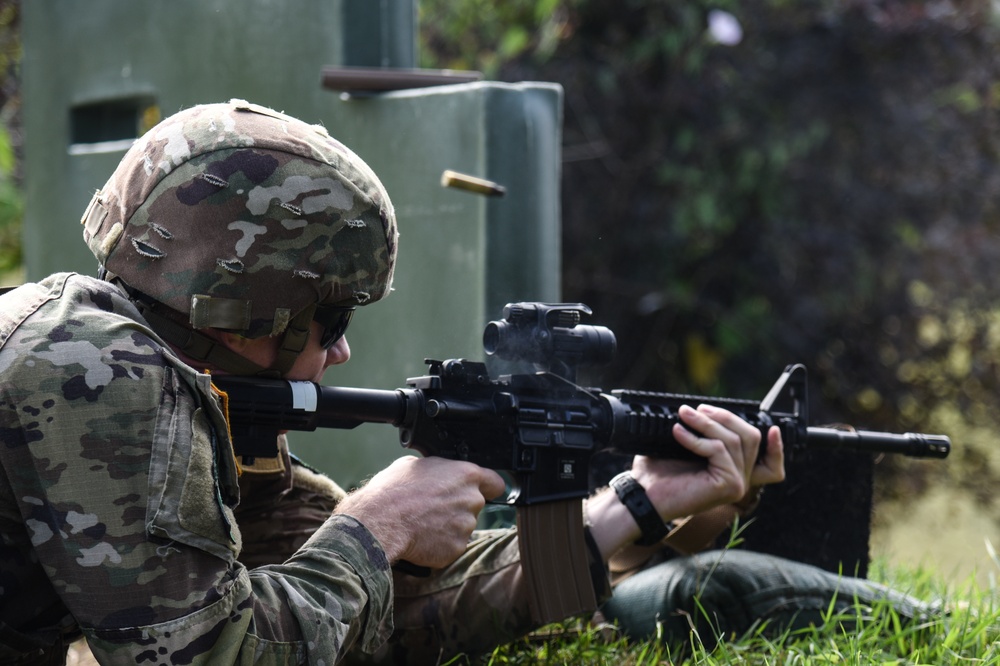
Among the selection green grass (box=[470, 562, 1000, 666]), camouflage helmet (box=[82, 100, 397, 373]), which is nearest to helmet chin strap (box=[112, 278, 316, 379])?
camouflage helmet (box=[82, 100, 397, 373])

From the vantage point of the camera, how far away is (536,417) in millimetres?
2982

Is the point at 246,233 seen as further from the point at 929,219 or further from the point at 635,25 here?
the point at 929,219

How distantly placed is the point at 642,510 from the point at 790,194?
4785 millimetres

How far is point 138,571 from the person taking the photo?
195 centimetres

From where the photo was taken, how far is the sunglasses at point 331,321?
2.45 meters

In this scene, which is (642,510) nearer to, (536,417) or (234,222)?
(536,417)

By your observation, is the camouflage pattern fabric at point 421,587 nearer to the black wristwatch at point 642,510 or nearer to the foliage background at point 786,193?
the black wristwatch at point 642,510

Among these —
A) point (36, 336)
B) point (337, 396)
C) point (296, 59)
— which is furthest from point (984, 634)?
point (296, 59)

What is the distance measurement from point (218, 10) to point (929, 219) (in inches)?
197

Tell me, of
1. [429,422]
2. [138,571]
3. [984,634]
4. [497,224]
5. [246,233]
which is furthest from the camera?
[497,224]

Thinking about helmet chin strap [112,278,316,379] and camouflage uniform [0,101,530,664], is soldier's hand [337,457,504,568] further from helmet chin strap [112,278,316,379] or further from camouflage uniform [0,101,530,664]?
helmet chin strap [112,278,316,379]

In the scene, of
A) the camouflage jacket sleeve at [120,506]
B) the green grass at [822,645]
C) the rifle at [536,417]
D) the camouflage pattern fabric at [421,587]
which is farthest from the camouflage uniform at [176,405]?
the green grass at [822,645]

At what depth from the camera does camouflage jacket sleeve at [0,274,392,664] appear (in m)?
1.95

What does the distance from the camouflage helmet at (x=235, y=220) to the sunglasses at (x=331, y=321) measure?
83mm
